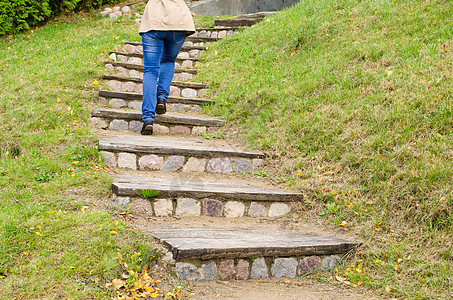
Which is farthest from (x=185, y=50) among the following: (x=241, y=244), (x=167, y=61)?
(x=241, y=244)

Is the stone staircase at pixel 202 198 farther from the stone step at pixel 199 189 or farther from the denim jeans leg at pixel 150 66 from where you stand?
the denim jeans leg at pixel 150 66

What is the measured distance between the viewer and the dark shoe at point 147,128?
415cm

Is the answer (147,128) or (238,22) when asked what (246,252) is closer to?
(147,128)

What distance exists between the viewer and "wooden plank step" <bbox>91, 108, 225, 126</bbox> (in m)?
4.40

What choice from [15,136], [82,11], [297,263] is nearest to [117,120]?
[15,136]

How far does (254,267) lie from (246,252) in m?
0.15

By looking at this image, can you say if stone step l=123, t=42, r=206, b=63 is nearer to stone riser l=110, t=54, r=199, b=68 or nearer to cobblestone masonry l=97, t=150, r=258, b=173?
stone riser l=110, t=54, r=199, b=68

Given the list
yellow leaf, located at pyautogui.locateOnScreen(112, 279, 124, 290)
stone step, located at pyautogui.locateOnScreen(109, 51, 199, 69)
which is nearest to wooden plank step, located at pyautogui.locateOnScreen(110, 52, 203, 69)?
stone step, located at pyautogui.locateOnScreen(109, 51, 199, 69)

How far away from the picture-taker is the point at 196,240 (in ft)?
7.89

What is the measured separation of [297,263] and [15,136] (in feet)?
9.61

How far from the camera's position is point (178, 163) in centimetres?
371

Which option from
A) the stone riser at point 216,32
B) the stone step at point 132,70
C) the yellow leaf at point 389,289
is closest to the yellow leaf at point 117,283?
the yellow leaf at point 389,289

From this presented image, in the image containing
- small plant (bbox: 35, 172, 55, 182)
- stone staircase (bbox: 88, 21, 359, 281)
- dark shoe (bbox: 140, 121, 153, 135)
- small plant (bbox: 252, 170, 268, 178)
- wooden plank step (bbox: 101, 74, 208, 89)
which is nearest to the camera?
→ stone staircase (bbox: 88, 21, 359, 281)

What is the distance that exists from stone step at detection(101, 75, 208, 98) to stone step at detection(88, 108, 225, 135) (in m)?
1.05
